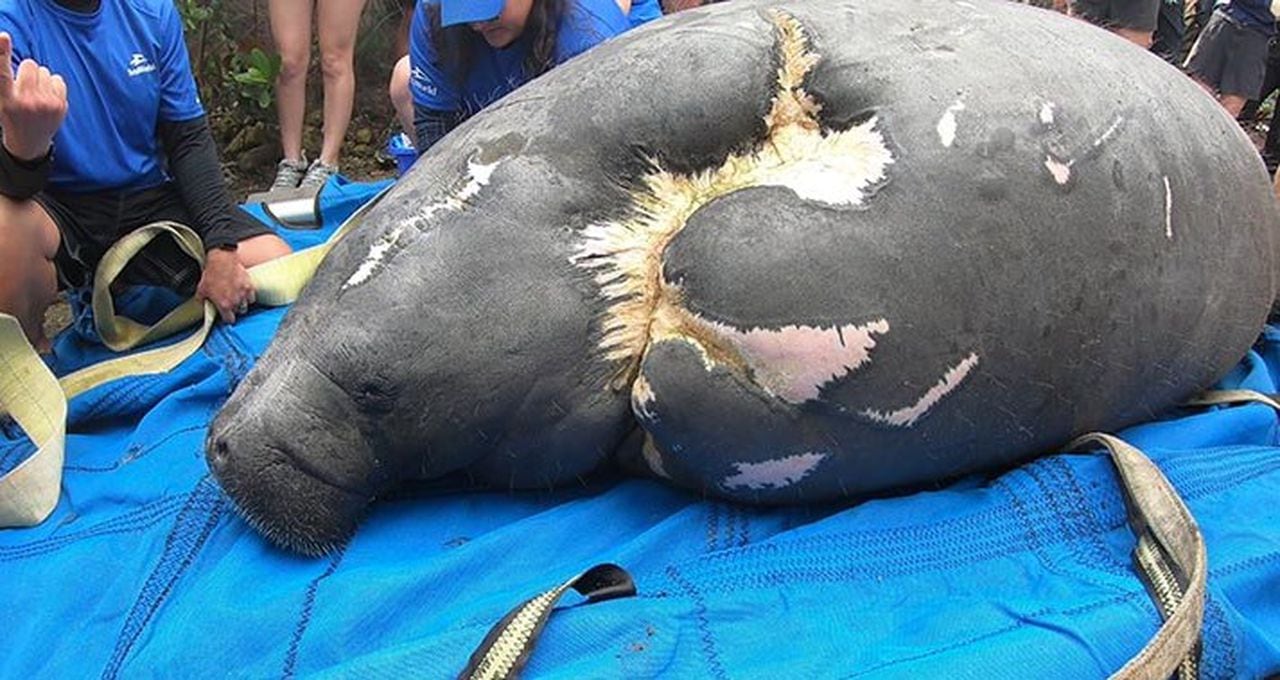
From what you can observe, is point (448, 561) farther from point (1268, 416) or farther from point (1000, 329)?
point (1268, 416)

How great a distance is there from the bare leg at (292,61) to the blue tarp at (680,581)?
310 centimetres

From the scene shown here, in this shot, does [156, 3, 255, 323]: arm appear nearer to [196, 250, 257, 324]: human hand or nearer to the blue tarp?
[196, 250, 257, 324]: human hand

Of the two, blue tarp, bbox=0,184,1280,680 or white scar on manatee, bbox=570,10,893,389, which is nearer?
blue tarp, bbox=0,184,1280,680

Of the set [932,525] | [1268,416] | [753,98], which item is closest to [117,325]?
[753,98]

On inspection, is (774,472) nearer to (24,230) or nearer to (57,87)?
(57,87)

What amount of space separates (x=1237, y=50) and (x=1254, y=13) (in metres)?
0.16

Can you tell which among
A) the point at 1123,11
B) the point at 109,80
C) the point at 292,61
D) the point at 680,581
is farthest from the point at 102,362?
the point at 1123,11

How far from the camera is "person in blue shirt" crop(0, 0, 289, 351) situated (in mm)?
2492

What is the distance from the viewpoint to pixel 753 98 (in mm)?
1518

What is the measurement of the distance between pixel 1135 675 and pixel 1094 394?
0.43 m

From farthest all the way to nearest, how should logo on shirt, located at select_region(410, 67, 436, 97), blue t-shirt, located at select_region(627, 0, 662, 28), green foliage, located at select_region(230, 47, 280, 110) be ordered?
green foliage, located at select_region(230, 47, 280, 110)
blue t-shirt, located at select_region(627, 0, 662, 28)
logo on shirt, located at select_region(410, 67, 436, 97)

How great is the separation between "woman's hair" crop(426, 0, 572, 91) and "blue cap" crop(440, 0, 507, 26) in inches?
5.0

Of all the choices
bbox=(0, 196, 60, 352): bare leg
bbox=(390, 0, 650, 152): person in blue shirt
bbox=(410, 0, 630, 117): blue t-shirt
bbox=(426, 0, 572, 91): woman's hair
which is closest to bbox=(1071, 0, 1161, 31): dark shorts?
bbox=(390, 0, 650, 152): person in blue shirt

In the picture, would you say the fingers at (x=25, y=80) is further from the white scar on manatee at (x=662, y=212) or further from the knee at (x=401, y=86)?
the knee at (x=401, y=86)
